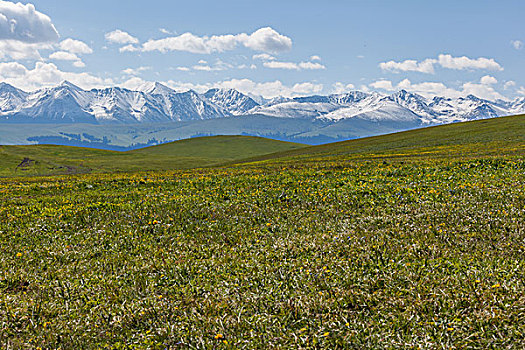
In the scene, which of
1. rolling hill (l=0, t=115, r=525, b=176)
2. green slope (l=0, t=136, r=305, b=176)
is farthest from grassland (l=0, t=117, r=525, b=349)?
green slope (l=0, t=136, r=305, b=176)

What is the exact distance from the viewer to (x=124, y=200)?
774 inches

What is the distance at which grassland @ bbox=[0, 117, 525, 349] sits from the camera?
23.5 ft

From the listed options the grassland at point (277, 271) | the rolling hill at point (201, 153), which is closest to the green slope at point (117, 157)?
the rolling hill at point (201, 153)

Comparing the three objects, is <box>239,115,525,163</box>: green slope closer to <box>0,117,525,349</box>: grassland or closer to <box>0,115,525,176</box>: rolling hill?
<box>0,115,525,176</box>: rolling hill

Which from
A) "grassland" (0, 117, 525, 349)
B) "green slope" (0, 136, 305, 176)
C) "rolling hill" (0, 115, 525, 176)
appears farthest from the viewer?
"green slope" (0, 136, 305, 176)

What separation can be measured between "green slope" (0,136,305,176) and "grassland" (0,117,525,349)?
8248cm

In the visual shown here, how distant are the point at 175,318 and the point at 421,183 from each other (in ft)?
52.5

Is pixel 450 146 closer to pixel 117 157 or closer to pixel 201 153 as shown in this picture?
pixel 117 157

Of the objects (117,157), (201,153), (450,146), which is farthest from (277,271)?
(201,153)

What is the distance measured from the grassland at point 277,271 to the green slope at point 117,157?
3247 inches

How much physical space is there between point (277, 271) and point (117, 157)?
139837 mm

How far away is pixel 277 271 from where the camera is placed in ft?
32.8

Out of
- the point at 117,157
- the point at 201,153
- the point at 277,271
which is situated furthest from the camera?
the point at 201,153

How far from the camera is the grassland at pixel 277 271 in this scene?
23.5 feet
